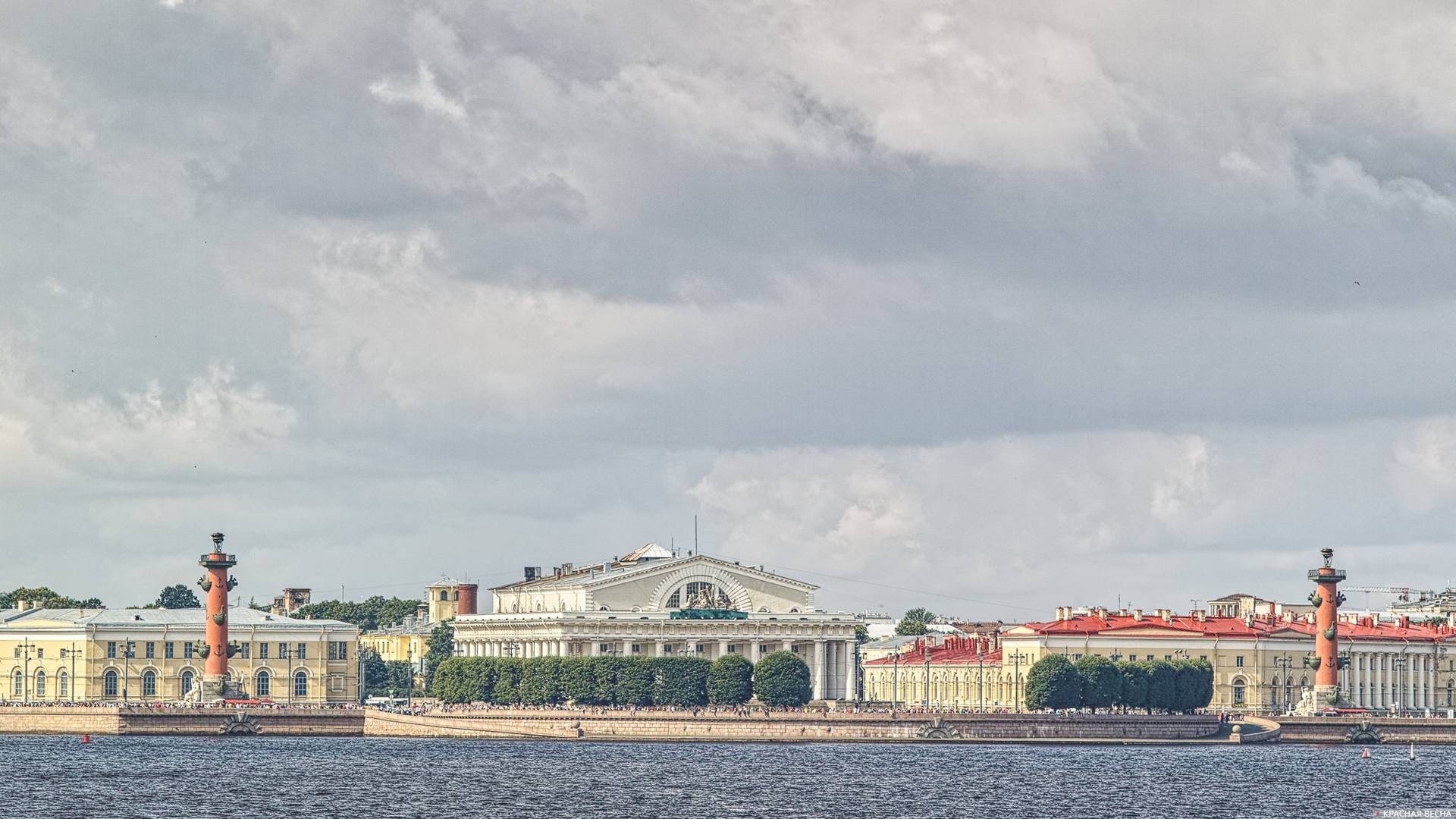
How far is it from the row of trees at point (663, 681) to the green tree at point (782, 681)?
0.11 ft

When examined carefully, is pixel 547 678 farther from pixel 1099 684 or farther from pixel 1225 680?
pixel 1225 680

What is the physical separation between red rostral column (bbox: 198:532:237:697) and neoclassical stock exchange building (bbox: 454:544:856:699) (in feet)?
55.5

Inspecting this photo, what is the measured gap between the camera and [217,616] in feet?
476

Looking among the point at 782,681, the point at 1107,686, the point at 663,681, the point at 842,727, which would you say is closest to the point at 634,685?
the point at 663,681

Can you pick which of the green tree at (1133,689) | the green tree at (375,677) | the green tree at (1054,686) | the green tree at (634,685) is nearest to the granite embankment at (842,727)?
the green tree at (634,685)

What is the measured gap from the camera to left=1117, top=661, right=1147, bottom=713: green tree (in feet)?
460

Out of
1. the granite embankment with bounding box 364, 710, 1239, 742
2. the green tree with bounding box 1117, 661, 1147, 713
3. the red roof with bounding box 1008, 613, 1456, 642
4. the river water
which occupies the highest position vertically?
the red roof with bounding box 1008, 613, 1456, 642

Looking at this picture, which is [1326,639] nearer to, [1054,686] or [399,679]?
[1054,686]

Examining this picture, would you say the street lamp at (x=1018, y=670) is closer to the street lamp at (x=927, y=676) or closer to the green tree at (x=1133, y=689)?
the street lamp at (x=927, y=676)

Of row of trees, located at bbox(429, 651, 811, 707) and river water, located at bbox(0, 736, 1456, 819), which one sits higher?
row of trees, located at bbox(429, 651, 811, 707)

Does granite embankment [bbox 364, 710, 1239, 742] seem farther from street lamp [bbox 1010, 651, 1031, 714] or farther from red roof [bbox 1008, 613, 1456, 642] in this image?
red roof [bbox 1008, 613, 1456, 642]

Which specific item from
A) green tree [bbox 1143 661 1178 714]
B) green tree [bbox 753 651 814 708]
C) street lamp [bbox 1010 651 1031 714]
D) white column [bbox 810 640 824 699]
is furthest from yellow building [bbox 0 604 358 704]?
green tree [bbox 1143 661 1178 714]

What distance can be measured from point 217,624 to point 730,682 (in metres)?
26.3

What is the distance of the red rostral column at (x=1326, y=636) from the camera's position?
5728 inches
